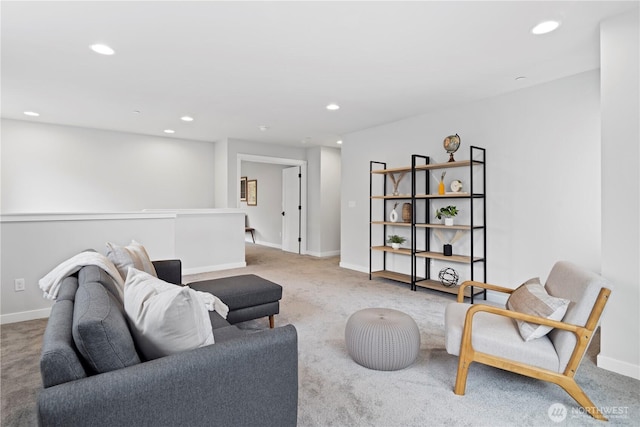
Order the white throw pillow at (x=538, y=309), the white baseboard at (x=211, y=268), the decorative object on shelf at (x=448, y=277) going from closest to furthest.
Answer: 1. the white throw pillow at (x=538, y=309)
2. the decorative object on shelf at (x=448, y=277)
3. the white baseboard at (x=211, y=268)

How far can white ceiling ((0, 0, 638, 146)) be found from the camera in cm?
225

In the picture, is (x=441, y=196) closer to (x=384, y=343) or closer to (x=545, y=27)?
(x=545, y=27)

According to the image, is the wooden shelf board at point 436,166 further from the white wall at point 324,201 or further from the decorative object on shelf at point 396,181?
the white wall at point 324,201

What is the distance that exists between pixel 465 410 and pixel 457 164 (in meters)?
2.89

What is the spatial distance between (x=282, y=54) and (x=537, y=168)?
292cm

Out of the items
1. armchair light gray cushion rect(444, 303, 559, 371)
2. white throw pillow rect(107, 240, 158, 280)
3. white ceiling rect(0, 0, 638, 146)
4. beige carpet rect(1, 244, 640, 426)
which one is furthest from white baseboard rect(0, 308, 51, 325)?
armchair light gray cushion rect(444, 303, 559, 371)

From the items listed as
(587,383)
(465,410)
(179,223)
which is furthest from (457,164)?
(179,223)

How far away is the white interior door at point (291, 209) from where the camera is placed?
7812 millimetres

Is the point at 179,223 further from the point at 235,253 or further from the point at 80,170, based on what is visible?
the point at 80,170

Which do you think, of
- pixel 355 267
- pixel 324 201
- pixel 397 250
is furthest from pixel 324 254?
pixel 397 250

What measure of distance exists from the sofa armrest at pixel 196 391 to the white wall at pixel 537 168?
10.9ft

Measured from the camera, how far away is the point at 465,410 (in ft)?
6.14

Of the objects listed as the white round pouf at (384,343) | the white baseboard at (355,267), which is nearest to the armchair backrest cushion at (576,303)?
the white round pouf at (384,343)

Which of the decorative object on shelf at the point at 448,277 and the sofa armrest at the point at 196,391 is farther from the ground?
the sofa armrest at the point at 196,391
